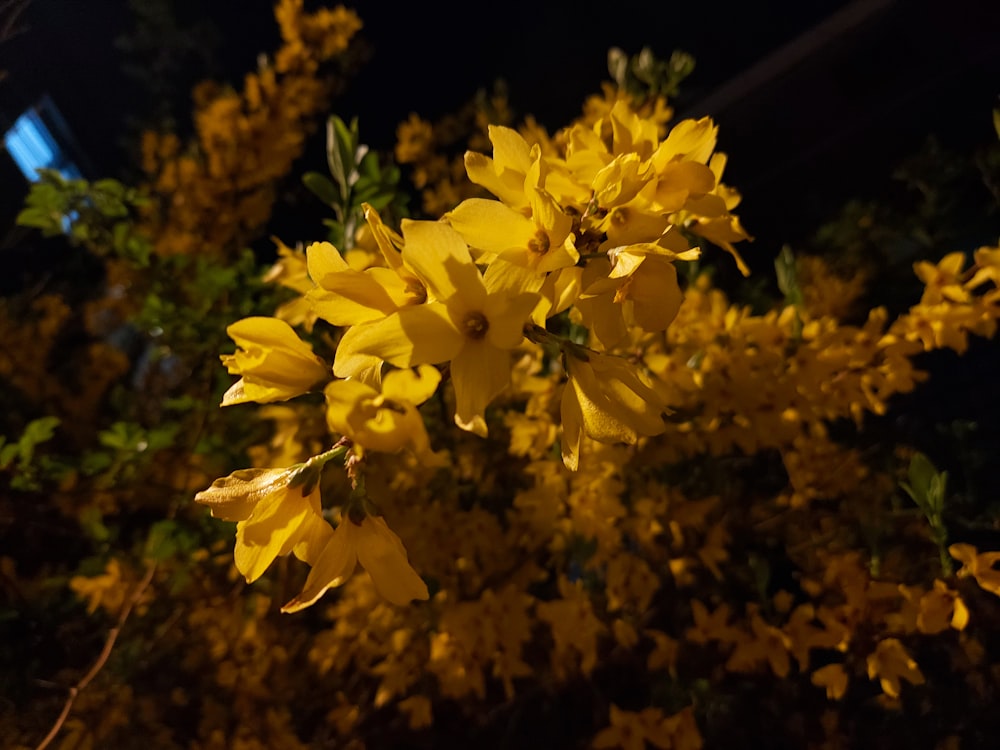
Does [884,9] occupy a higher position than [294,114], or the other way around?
[294,114]

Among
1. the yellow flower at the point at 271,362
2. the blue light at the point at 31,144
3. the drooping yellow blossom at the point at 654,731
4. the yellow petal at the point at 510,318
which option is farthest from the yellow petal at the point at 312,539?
the blue light at the point at 31,144

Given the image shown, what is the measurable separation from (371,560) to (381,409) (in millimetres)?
133

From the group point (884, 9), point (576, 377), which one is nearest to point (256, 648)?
point (576, 377)

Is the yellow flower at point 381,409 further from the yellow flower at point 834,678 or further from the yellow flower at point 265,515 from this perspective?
the yellow flower at point 834,678

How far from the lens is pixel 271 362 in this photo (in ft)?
1.66

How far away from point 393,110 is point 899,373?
238 cm

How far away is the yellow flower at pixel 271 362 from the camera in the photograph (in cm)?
51

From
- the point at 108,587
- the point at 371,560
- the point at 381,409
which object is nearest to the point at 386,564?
the point at 371,560

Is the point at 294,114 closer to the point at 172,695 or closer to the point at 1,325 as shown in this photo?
the point at 1,325

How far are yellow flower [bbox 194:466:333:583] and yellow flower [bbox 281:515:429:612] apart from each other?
2 centimetres

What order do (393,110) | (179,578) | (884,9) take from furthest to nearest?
(393,110)
(884,9)
(179,578)

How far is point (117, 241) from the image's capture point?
1.25 metres

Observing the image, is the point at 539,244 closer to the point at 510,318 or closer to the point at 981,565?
the point at 510,318

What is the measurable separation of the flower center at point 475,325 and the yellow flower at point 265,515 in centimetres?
17
